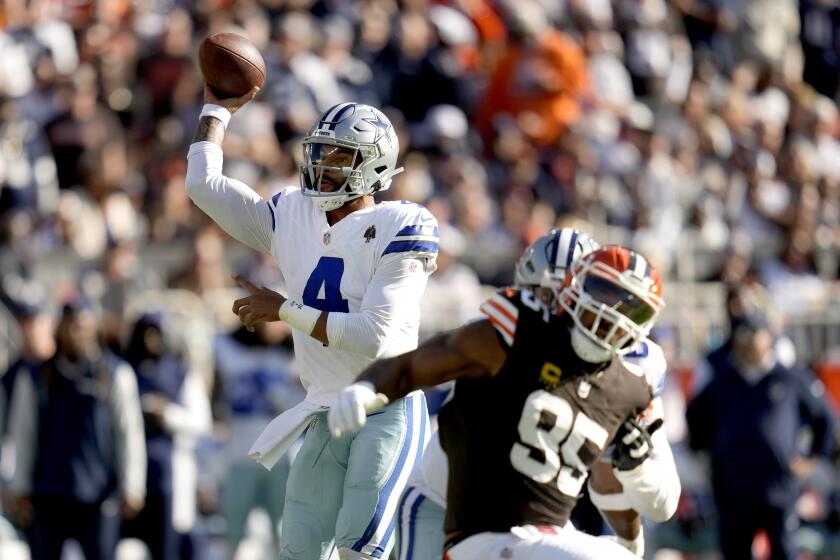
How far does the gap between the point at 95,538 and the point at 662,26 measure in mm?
9288

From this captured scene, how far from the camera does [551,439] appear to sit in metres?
5.00

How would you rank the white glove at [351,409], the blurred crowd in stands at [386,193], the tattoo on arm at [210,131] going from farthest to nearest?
the blurred crowd in stands at [386,193] → the tattoo on arm at [210,131] → the white glove at [351,409]

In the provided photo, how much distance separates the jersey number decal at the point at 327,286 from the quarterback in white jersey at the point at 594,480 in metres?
0.59

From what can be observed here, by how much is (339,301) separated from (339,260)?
0.14 metres

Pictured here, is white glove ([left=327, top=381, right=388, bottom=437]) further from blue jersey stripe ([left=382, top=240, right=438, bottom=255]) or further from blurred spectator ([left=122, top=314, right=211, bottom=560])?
blurred spectator ([left=122, top=314, right=211, bottom=560])

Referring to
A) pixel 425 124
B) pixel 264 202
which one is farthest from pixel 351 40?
pixel 264 202

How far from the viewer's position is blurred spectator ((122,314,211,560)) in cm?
968

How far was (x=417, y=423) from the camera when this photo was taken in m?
5.89

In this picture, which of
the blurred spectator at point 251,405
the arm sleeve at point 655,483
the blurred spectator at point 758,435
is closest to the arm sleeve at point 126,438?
the blurred spectator at point 251,405

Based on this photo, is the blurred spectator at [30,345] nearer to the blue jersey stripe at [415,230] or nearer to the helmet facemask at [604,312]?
the blue jersey stripe at [415,230]

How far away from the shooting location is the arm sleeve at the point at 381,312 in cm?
562

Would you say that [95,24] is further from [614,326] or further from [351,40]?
[614,326]

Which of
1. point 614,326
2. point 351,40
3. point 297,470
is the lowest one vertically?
point 351,40

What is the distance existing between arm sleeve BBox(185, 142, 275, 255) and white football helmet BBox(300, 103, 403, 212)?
208 millimetres
